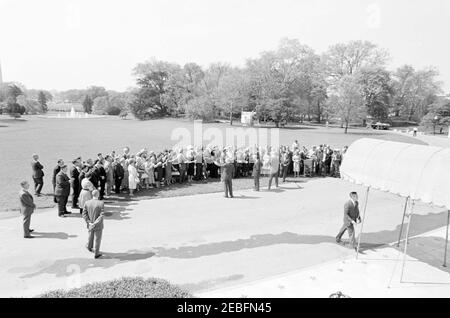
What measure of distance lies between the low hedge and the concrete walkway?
3.31ft

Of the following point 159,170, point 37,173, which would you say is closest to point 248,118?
point 159,170

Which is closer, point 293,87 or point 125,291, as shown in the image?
point 125,291

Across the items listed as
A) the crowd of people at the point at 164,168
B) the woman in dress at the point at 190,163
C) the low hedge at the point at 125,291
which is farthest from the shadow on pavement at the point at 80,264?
the woman in dress at the point at 190,163

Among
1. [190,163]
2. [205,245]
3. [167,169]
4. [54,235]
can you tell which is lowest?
[205,245]

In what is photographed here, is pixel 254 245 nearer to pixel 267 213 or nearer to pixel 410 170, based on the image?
pixel 267 213

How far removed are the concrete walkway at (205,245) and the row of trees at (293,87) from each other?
46.3 m

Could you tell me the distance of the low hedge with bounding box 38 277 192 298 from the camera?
6.35m

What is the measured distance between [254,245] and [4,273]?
6.80 meters

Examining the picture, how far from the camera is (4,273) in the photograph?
26.5ft

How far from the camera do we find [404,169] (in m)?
9.09

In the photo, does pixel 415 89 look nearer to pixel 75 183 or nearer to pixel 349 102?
pixel 349 102

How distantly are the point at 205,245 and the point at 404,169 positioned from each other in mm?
A: 6236

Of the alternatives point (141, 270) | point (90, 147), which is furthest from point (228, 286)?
point (90, 147)

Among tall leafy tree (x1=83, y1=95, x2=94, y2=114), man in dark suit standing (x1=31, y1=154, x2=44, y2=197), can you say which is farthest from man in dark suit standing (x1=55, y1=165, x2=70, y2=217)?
tall leafy tree (x1=83, y1=95, x2=94, y2=114)
